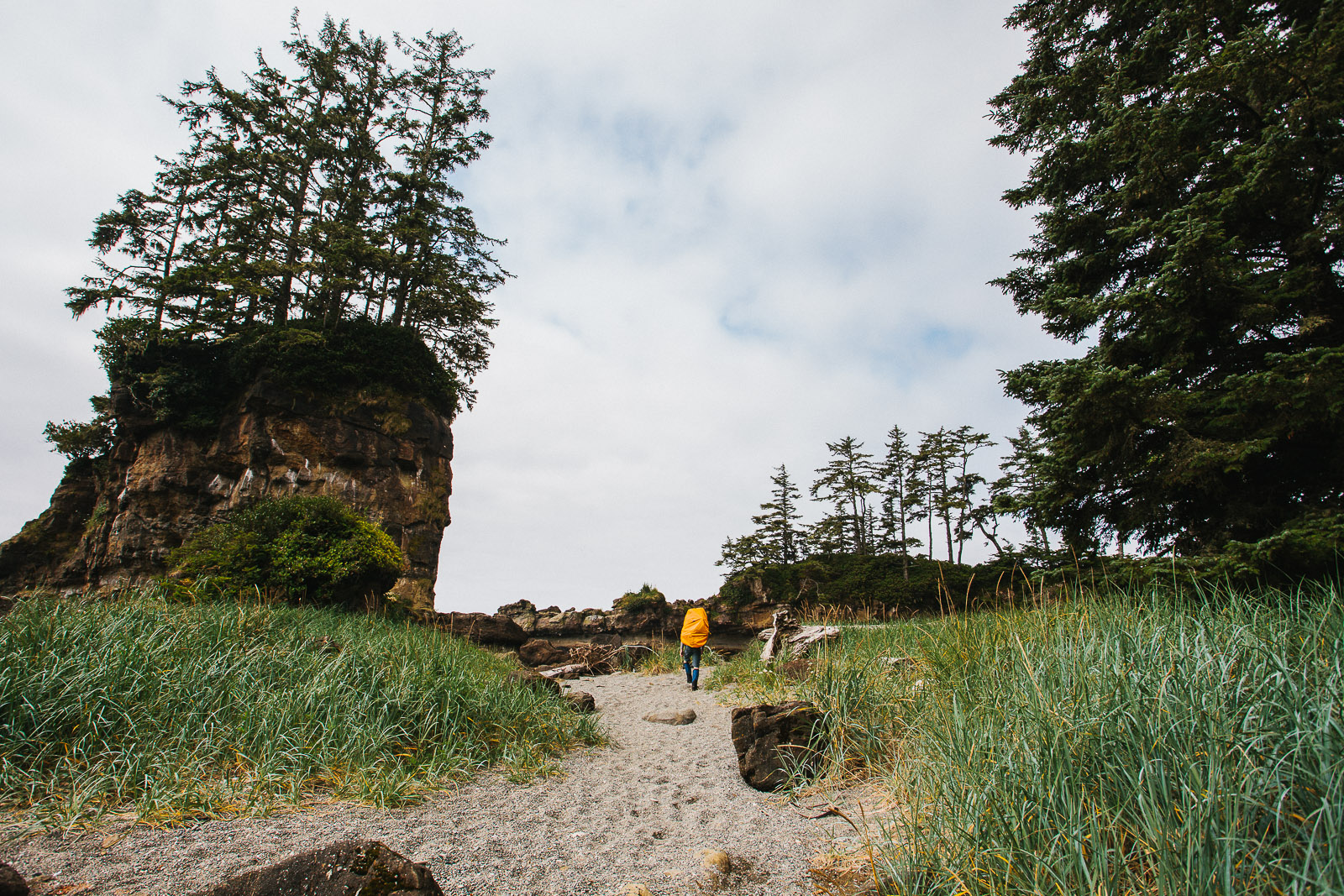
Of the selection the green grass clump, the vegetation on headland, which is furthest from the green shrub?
the vegetation on headland

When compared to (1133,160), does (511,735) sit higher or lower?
lower

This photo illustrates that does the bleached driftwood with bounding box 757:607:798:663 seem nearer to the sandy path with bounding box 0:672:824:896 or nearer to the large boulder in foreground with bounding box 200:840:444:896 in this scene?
the sandy path with bounding box 0:672:824:896

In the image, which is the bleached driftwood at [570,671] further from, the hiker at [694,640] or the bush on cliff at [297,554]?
the bush on cliff at [297,554]

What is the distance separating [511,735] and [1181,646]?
15.6 ft

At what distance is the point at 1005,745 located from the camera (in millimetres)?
2357

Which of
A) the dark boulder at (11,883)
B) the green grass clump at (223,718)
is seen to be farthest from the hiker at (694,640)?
the dark boulder at (11,883)

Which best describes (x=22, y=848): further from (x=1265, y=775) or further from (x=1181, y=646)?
(x=1181, y=646)

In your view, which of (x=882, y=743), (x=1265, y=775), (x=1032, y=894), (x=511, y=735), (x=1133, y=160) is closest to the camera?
(x=1265, y=775)

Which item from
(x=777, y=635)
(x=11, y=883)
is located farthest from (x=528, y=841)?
(x=777, y=635)

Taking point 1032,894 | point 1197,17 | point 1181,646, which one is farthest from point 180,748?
point 1197,17

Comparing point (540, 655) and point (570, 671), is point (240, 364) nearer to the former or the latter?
point (540, 655)

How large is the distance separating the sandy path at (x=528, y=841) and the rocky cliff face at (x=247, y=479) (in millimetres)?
14663

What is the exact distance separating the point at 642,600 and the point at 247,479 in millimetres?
14365

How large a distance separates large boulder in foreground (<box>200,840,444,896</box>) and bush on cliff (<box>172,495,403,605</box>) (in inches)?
332
